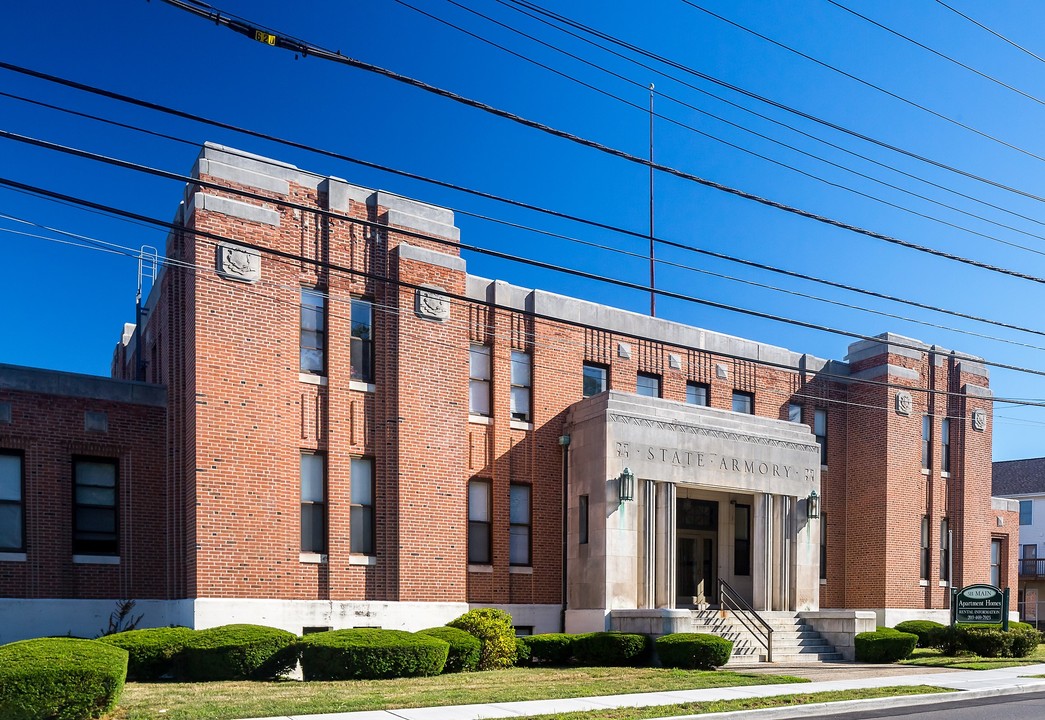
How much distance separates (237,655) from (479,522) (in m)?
8.87

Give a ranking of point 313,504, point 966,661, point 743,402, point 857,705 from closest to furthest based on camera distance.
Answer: point 857,705
point 313,504
point 966,661
point 743,402

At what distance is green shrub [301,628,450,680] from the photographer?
18.5m

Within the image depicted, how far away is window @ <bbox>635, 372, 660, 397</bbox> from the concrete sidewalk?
9941 mm

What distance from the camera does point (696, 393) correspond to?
3114cm

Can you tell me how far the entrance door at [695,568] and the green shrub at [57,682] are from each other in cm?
1916

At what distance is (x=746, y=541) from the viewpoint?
102ft

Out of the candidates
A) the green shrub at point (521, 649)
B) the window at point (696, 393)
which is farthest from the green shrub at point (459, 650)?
the window at point (696, 393)

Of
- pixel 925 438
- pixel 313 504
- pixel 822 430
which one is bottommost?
pixel 313 504

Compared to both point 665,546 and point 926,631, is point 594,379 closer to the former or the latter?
point 665,546

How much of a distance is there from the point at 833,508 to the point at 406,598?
1698cm

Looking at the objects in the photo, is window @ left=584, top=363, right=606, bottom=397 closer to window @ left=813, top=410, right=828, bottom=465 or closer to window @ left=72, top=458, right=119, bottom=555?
window @ left=813, top=410, right=828, bottom=465

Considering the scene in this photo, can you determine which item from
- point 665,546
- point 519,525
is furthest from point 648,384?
point 519,525

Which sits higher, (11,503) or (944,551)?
(11,503)

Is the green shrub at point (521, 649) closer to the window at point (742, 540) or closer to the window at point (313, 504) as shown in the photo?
the window at point (313, 504)
